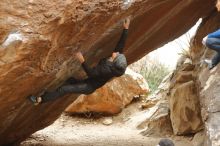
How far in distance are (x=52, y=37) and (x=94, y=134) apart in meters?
8.33

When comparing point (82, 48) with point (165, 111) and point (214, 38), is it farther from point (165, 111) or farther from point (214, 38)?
point (165, 111)

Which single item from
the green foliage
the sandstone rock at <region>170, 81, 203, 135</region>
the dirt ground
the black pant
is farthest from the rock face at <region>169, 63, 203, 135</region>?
the green foliage

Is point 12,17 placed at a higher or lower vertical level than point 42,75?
higher

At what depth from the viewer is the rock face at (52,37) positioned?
6.98 m

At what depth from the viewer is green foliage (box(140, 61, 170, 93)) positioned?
23.2 meters

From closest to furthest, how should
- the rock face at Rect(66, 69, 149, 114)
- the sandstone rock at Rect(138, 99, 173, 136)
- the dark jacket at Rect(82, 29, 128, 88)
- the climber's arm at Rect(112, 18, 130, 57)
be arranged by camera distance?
the dark jacket at Rect(82, 29, 128, 88), the climber's arm at Rect(112, 18, 130, 57), the sandstone rock at Rect(138, 99, 173, 136), the rock face at Rect(66, 69, 149, 114)

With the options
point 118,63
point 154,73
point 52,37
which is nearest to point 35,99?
point 52,37

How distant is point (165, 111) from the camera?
14.4m

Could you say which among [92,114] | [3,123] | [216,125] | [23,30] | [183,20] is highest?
[183,20]

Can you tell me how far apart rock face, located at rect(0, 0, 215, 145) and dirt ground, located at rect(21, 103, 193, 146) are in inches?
119

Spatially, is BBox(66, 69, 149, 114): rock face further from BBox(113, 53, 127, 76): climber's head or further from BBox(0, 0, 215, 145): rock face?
BBox(113, 53, 127, 76): climber's head

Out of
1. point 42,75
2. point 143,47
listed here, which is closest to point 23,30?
point 42,75

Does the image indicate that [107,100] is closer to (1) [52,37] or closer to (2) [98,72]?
(2) [98,72]

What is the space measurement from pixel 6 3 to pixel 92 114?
11240 millimetres
